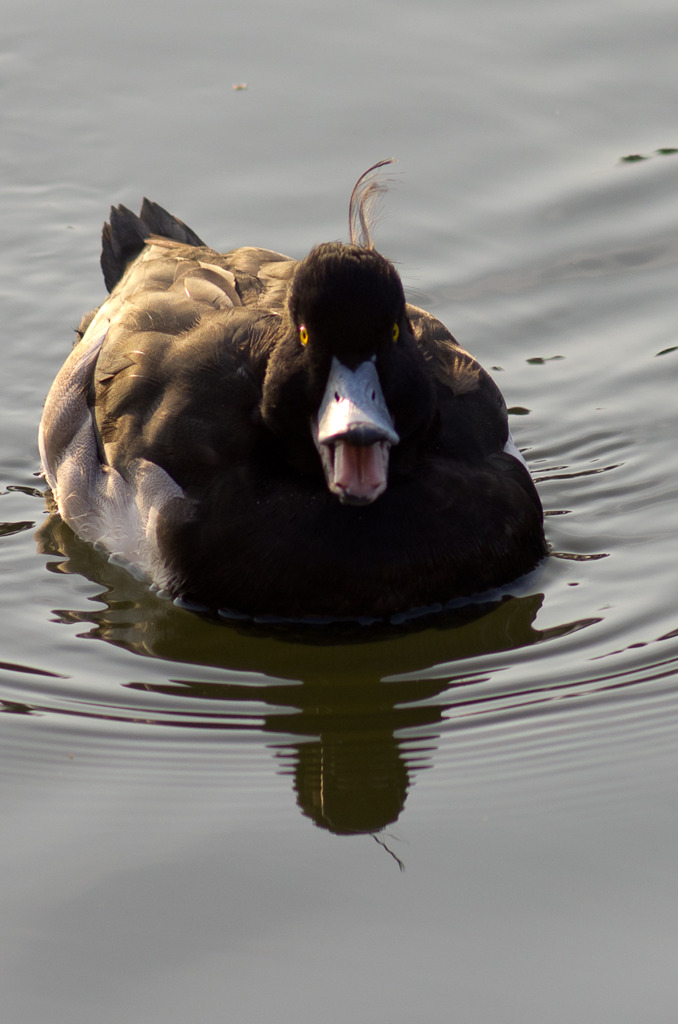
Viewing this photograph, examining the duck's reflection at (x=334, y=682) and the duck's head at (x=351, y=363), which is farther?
the duck's head at (x=351, y=363)

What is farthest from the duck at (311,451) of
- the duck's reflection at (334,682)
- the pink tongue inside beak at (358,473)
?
the duck's reflection at (334,682)

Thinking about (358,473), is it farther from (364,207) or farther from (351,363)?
(364,207)

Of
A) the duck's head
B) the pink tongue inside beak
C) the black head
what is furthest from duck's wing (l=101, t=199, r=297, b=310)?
the pink tongue inside beak

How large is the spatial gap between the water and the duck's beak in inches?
31.5

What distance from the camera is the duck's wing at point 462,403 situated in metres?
7.24

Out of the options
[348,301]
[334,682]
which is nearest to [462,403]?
[348,301]

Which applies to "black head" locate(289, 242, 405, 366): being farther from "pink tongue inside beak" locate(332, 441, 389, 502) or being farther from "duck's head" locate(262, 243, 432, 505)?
"pink tongue inside beak" locate(332, 441, 389, 502)

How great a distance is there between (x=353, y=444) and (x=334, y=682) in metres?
1.07

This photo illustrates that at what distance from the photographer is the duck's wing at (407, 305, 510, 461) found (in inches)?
285

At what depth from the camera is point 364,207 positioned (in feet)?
24.4

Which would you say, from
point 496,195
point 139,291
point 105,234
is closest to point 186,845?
point 139,291

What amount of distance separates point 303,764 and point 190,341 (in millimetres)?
2164

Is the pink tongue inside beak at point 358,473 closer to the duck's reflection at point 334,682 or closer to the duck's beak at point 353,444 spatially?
the duck's beak at point 353,444

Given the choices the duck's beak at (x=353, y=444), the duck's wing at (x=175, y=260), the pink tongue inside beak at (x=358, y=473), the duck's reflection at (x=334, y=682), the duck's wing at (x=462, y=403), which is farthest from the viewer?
the duck's wing at (x=175, y=260)
